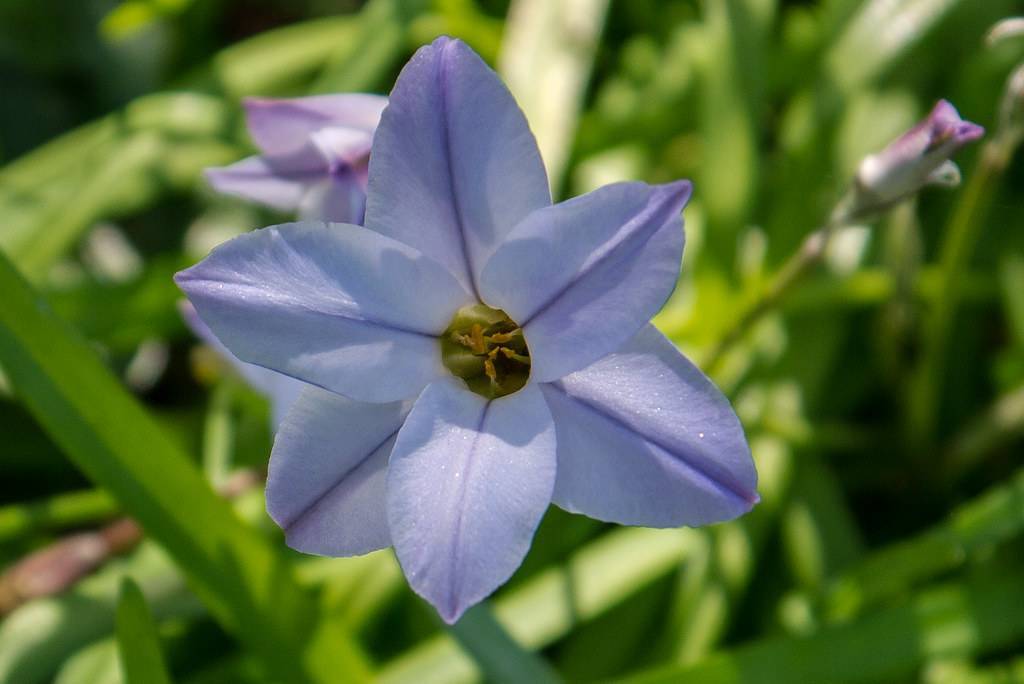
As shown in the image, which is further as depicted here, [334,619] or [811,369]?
[811,369]

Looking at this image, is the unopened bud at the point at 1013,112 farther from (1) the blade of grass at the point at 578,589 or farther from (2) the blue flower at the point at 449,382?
(1) the blade of grass at the point at 578,589

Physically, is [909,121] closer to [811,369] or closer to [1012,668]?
[811,369]

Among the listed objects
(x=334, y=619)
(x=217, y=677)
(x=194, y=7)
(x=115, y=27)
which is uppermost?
(x=115, y=27)

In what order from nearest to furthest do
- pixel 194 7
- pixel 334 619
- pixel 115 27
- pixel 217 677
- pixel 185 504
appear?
pixel 185 504, pixel 334 619, pixel 217 677, pixel 115 27, pixel 194 7

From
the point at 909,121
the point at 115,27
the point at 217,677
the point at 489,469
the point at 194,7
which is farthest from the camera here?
the point at 194,7

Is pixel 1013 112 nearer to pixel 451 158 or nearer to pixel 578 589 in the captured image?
pixel 451 158

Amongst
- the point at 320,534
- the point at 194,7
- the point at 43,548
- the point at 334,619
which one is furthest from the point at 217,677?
the point at 194,7

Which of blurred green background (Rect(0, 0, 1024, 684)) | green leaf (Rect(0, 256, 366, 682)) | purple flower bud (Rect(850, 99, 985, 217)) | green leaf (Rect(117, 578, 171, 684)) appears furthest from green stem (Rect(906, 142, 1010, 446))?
green leaf (Rect(117, 578, 171, 684))

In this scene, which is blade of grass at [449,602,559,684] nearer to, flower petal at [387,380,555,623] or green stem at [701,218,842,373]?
flower petal at [387,380,555,623]
